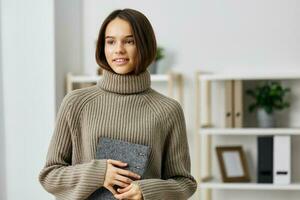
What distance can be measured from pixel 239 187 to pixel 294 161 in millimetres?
394

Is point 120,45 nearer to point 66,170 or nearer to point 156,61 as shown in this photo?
point 66,170

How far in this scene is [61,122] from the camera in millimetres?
1363

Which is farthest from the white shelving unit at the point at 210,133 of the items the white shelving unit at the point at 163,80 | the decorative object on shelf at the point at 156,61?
the decorative object on shelf at the point at 156,61

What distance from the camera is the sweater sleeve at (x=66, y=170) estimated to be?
4.22 feet

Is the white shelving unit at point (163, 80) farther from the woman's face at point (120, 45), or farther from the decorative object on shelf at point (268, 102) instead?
the woman's face at point (120, 45)

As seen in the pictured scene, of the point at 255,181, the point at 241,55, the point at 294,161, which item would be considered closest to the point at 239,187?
the point at 255,181

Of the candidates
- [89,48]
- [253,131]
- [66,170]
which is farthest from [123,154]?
[89,48]

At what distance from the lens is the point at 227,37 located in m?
3.54

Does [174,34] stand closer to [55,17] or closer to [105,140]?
[55,17]

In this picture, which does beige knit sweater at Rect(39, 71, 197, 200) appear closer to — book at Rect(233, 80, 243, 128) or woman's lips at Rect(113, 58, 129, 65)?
woman's lips at Rect(113, 58, 129, 65)

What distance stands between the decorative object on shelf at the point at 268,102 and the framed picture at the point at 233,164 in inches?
8.4

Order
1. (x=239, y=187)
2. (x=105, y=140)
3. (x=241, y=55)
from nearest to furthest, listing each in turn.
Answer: (x=105, y=140) < (x=239, y=187) < (x=241, y=55)

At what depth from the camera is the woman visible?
1.29 m

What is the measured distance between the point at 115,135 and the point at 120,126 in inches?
0.9
